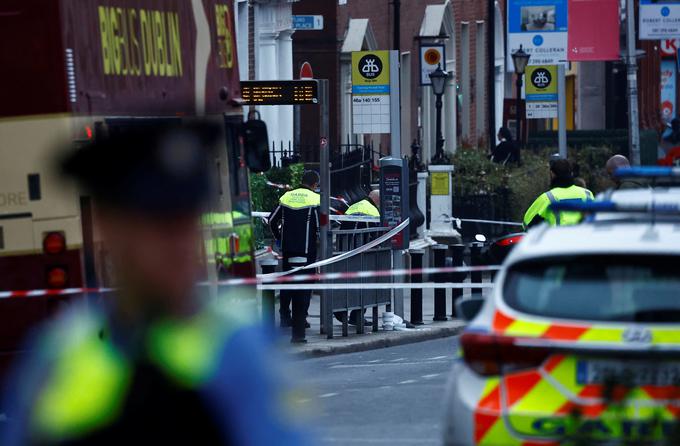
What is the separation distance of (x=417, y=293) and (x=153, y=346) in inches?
622

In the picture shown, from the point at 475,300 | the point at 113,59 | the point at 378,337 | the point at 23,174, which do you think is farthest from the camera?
the point at 378,337

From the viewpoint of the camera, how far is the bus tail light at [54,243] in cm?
1029

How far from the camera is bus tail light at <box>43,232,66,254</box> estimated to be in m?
10.3

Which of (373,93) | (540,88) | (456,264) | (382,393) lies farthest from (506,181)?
(382,393)

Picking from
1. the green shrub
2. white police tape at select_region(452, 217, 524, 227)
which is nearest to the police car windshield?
white police tape at select_region(452, 217, 524, 227)

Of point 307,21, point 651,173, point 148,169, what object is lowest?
point 651,173

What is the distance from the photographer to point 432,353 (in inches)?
642

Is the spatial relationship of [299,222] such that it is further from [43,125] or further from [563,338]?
[563,338]

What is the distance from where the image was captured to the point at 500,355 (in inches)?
263

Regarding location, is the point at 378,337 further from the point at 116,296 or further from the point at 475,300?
the point at 116,296

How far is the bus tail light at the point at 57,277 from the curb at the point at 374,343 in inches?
221

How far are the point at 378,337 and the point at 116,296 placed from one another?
48.0 ft

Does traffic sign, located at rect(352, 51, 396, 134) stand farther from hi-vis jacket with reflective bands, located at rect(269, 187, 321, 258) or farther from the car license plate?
the car license plate

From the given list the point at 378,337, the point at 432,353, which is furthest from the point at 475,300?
the point at 378,337
